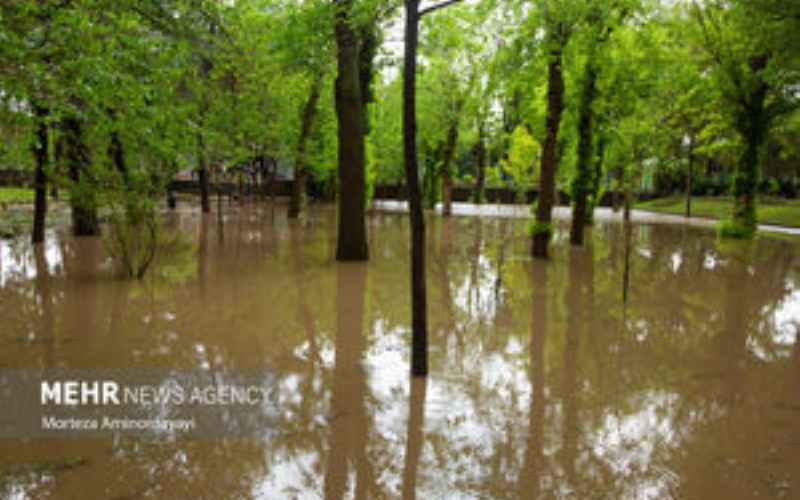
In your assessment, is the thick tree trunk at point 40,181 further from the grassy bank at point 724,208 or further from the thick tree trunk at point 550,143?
the grassy bank at point 724,208

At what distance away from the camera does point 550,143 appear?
16094 millimetres

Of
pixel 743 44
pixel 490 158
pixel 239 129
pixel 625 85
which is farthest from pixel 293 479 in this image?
pixel 490 158

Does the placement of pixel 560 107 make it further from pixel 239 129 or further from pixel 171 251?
pixel 239 129

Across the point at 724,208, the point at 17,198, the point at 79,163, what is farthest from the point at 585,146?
the point at 17,198

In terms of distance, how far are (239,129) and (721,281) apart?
18813mm

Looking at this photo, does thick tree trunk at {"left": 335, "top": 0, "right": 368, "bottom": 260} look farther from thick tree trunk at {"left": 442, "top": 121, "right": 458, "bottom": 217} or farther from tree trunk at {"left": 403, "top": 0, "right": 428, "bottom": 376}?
thick tree trunk at {"left": 442, "top": 121, "right": 458, "bottom": 217}

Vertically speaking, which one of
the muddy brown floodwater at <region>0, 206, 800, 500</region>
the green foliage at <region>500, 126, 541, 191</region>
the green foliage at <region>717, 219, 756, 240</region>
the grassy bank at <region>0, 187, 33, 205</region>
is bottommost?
the muddy brown floodwater at <region>0, 206, 800, 500</region>

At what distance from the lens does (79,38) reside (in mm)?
6363

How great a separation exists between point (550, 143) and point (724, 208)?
33.8 m

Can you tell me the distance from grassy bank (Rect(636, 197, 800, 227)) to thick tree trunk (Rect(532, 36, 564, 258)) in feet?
81.8

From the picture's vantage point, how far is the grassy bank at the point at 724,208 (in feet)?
117

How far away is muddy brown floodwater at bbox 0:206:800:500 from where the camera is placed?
14.3 feet

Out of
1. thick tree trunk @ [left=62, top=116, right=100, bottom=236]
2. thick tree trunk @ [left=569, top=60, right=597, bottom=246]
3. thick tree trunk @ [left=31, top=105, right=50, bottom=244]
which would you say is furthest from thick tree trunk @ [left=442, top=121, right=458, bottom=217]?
thick tree trunk @ [left=62, top=116, right=100, bottom=236]

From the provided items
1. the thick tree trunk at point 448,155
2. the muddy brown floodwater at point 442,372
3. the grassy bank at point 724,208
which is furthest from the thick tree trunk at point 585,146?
the grassy bank at point 724,208
